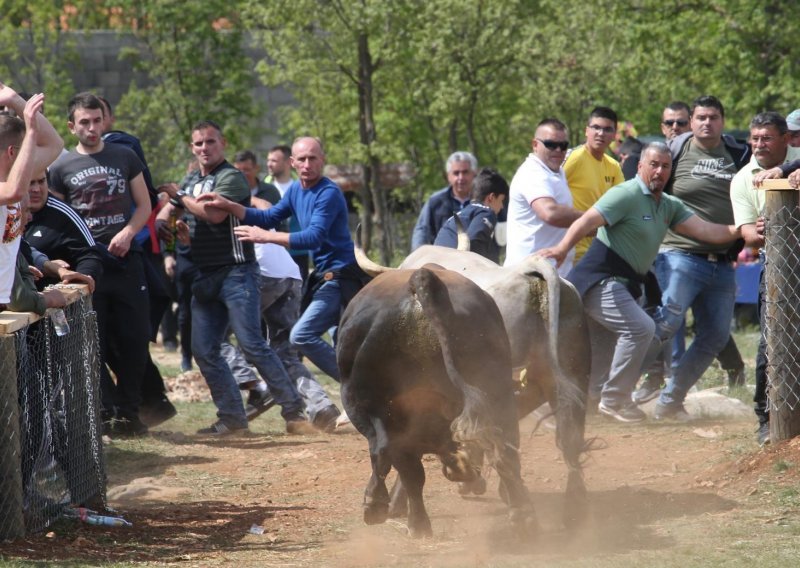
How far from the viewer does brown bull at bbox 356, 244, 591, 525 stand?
683 cm

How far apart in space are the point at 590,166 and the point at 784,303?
3.04 m

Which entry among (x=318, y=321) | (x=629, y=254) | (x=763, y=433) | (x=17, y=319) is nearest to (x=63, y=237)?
A: (x=318, y=321)

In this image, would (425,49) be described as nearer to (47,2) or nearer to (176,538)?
(47,2)

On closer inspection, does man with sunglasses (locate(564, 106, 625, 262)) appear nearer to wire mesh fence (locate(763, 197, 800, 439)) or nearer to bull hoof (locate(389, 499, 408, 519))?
wire mesh fence (locate(763, 197, 800, 439))

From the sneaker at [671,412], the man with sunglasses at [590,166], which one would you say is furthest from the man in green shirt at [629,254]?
the man with sunglasses at [590,166]

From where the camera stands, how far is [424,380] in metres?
6.34

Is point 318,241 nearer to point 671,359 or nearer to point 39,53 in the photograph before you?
point 671,359

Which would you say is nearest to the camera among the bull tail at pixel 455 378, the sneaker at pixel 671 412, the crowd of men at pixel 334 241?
the bull tail at pixel 455 378

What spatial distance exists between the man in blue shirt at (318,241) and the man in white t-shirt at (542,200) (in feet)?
4.20

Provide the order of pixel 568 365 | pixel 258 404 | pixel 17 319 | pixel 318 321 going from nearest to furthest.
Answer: pixel 17 319 → pixel 568 365 → pixel 318 321 → pixel 258 404

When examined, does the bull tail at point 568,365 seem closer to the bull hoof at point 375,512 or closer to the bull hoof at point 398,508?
the bull hoof at point 398,508

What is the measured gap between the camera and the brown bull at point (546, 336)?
22.4 ft

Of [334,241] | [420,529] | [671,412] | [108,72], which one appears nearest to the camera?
[420,529]

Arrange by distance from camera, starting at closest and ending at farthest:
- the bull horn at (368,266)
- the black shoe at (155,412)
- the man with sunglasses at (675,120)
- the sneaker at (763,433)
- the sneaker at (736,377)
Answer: the bull horn at (368,266)
the sneaker at (763,433)
the black shoe at (155,412)
the sneaker at (736,377)
the man with sunglasses at (675,120)
